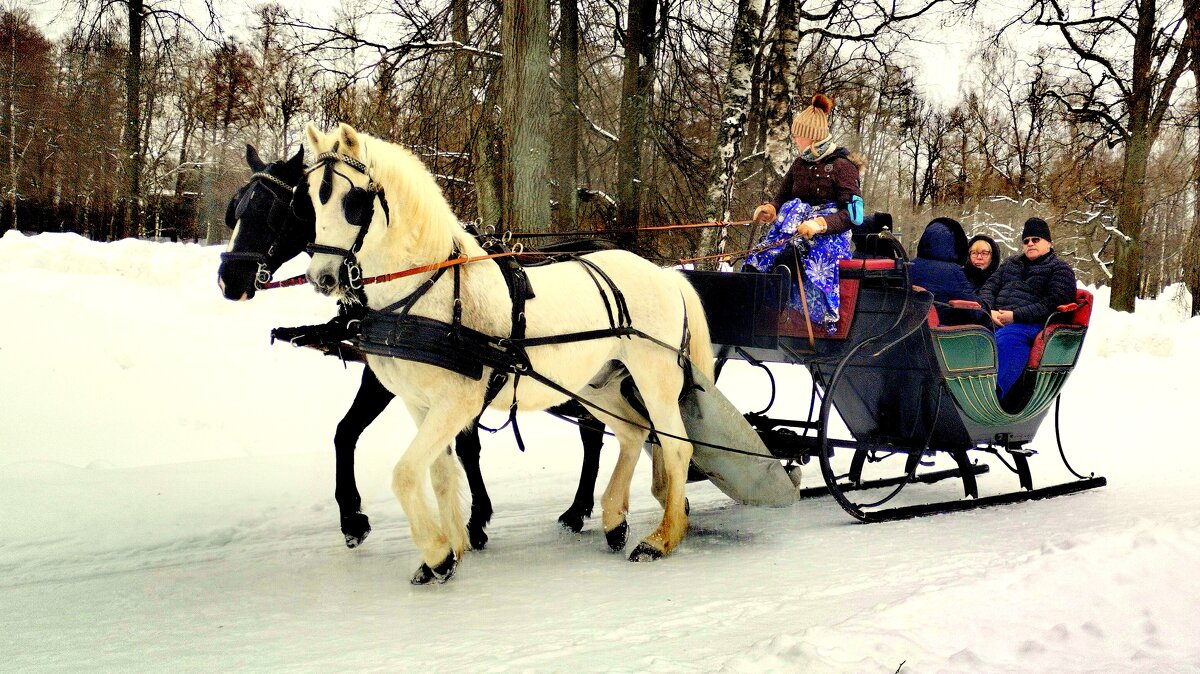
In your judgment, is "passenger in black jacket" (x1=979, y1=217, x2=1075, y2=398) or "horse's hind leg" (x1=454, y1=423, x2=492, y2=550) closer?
"horse's hind leg" (x1=454, y1=423, x2=492, y2=550)

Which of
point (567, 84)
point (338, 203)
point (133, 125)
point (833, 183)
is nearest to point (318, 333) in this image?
point (338, 203)

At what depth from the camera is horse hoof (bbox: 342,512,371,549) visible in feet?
15.1

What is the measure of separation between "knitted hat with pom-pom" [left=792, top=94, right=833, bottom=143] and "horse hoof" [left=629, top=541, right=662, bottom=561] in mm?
2466

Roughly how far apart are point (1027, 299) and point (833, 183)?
6.32ft

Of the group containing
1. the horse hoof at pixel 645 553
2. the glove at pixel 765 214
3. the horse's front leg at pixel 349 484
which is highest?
the glove at pixel 765 214

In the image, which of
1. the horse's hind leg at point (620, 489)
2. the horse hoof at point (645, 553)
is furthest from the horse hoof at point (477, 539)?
the horse hoof at point (645, 553)

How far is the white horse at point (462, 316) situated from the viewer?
3770 millimetres

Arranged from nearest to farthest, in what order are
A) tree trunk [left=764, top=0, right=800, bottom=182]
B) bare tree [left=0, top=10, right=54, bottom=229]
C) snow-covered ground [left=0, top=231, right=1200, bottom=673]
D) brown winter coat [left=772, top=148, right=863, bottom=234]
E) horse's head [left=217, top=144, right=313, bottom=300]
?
snow-covered ground [left=0, top=231, right=1200, bottom=673]
horse's head [left=217, top=144, right=313, bottom=300]
brown winter coat [left=772, top=148, right=863, bottom=234]
tree trunk [left=764, top=0, right=800, bottom=182]
bare tree [left=0, top=10, right=54, bottom=229]

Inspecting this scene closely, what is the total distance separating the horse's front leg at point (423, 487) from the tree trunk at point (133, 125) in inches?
422

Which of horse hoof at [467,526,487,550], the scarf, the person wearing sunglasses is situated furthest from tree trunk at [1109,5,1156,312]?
horse hoof at [467,526,487,550]

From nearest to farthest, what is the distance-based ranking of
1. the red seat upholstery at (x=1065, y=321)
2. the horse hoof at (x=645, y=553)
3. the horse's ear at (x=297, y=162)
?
the horse's ear at (x=297, y=162)
the horse hoof at (x=645, y=553)
the red seat upholstery at (x=1065, y=321)

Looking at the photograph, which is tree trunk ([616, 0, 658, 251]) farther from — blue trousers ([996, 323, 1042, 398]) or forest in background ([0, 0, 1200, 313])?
blue trousers ([996, 323, 1042, 398])

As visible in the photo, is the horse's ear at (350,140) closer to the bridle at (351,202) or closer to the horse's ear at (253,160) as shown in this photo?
the bridle at (351,202)

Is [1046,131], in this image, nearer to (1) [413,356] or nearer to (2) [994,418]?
(2) [994,418]
